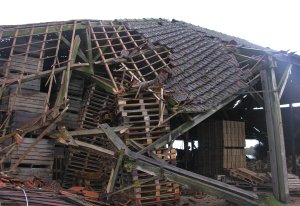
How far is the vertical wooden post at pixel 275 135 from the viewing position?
12.1 m

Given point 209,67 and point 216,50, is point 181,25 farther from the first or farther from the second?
point 209,67

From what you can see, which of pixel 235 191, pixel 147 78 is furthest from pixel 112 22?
pixel 235 191

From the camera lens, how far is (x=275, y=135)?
12.7 meters

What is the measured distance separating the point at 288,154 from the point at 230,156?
26.7 ft

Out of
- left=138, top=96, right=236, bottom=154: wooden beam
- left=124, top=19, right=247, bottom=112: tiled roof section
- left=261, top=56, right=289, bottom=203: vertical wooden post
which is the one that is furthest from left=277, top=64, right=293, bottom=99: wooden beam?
left=138, top=96, right=236, bottom=154: wooden beam

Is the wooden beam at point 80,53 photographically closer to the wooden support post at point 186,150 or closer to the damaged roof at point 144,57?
the damaged roof at point 144,57

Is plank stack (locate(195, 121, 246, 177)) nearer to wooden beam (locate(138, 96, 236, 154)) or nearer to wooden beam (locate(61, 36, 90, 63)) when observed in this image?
wooden beam (locate(138, 96, 236, 154))

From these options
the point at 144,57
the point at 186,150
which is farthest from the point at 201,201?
the point at 186,150

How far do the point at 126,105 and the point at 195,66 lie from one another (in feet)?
12.6

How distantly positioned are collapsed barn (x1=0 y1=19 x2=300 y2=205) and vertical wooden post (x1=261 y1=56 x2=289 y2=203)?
0.11ft

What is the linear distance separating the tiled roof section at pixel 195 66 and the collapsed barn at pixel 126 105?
0.16 ft

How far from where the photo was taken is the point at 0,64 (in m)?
12.6

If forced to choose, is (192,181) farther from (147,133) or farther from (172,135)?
(147,133)

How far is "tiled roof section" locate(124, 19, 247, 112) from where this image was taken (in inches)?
493
